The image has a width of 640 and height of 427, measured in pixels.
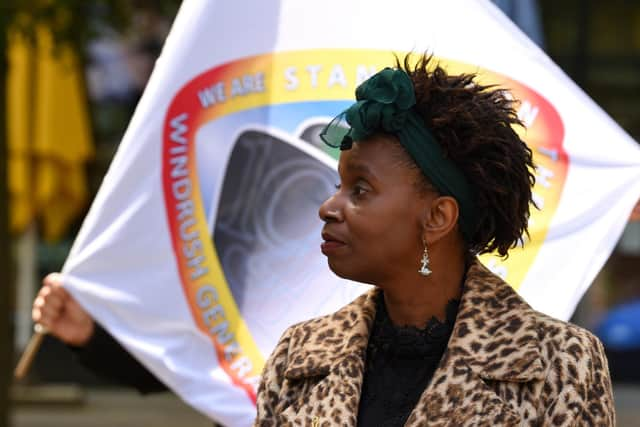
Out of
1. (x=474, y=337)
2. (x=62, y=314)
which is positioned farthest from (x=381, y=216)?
(x=62, y=314)

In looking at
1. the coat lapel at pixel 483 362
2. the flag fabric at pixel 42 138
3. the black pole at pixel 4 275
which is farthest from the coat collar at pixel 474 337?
the flag fabric at pixel 42 138

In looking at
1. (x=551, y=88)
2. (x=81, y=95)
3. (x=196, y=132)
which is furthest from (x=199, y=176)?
(x=81, y=95)

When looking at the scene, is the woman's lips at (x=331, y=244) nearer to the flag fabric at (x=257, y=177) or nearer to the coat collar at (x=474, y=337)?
the coat collar at (x=474, y=337)

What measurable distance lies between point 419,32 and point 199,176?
650 mm

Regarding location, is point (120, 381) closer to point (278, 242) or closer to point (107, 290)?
point (107, 290)

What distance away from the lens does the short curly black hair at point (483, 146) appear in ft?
7.88

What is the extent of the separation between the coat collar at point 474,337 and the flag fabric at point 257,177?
0.66 m

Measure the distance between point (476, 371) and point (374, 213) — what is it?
33 centimetres

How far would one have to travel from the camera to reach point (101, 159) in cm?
1229

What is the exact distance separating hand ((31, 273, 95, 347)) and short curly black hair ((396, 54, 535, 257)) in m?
1.24

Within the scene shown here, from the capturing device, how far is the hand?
3.29 m

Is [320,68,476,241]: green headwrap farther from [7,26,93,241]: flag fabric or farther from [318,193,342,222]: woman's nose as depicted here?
[7,26,93,241]: flag fabric

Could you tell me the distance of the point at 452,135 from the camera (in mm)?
2393

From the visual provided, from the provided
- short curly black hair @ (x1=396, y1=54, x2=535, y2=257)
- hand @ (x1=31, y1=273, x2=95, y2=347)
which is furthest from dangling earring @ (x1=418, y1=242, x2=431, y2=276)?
hand @ (x1=31, y1=273, x2=95, y2=347)
